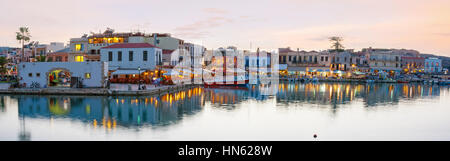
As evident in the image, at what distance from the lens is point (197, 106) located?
75.9ft

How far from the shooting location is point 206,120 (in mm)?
17750

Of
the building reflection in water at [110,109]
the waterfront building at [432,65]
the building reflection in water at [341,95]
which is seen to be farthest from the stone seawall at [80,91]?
the waterfront building at [432,65]

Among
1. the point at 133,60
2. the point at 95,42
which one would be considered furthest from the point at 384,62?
the point at 95,42

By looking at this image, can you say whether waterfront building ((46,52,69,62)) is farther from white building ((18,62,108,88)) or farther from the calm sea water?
the calm sea water

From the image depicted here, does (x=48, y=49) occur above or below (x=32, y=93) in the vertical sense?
above

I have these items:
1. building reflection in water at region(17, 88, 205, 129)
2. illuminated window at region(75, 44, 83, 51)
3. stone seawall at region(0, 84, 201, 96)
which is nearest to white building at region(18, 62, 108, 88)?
stone seawall at region(0, 84, 201, 96)

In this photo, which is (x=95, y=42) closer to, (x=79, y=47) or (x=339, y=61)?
(x=79, y=47)

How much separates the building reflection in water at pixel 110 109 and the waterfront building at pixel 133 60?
990 cm

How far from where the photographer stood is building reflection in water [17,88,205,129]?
1700 centimetres

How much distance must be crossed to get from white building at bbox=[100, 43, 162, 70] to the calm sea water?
1181 cm

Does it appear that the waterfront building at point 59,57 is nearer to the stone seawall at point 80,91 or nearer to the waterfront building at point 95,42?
the waterfront building at point 95,42
